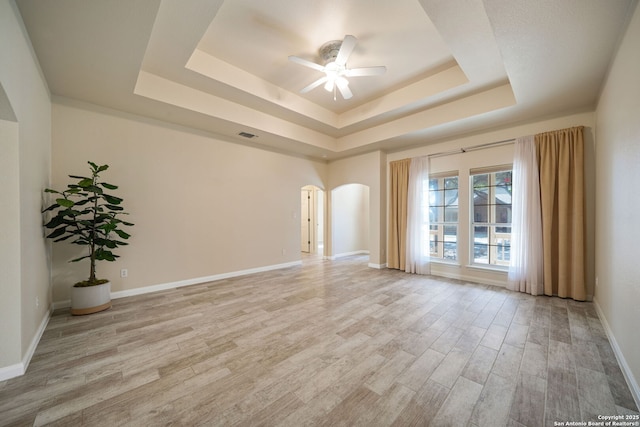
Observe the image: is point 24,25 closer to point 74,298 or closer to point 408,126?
point 74,298

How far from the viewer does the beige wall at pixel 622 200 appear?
180cm

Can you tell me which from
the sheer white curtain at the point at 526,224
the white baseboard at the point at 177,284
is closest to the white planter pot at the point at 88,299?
the white baseboard at the point at 177,284

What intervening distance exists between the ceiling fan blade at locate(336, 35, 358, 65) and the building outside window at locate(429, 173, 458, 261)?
340 cm

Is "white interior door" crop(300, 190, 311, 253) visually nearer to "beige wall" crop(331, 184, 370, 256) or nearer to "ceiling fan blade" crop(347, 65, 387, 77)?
"beige wall" crop(331, 184, 370, 256)

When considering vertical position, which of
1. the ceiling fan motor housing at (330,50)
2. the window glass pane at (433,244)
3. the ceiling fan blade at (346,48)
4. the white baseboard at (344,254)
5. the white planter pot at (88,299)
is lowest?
the white baseboard at (344,254)

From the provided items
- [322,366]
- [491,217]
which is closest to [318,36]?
[322,366]

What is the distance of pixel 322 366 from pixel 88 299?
3.21 m

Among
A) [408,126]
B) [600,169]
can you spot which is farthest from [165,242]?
[600,169]

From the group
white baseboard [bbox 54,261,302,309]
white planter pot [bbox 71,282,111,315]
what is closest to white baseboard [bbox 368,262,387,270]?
white baseboard [bbox 54,261,302,309]

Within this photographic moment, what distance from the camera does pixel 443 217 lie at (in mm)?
5238

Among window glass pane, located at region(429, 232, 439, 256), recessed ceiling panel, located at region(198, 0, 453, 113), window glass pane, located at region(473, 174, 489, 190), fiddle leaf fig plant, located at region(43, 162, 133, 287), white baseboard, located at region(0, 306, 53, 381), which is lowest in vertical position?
white baseboard, located at region(0, 306, 53, 381)

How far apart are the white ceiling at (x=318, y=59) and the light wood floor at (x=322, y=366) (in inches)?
114

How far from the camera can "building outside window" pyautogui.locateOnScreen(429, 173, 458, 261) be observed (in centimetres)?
504

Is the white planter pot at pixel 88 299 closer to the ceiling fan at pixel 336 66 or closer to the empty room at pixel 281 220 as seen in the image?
the empty room at pixel 281 220
